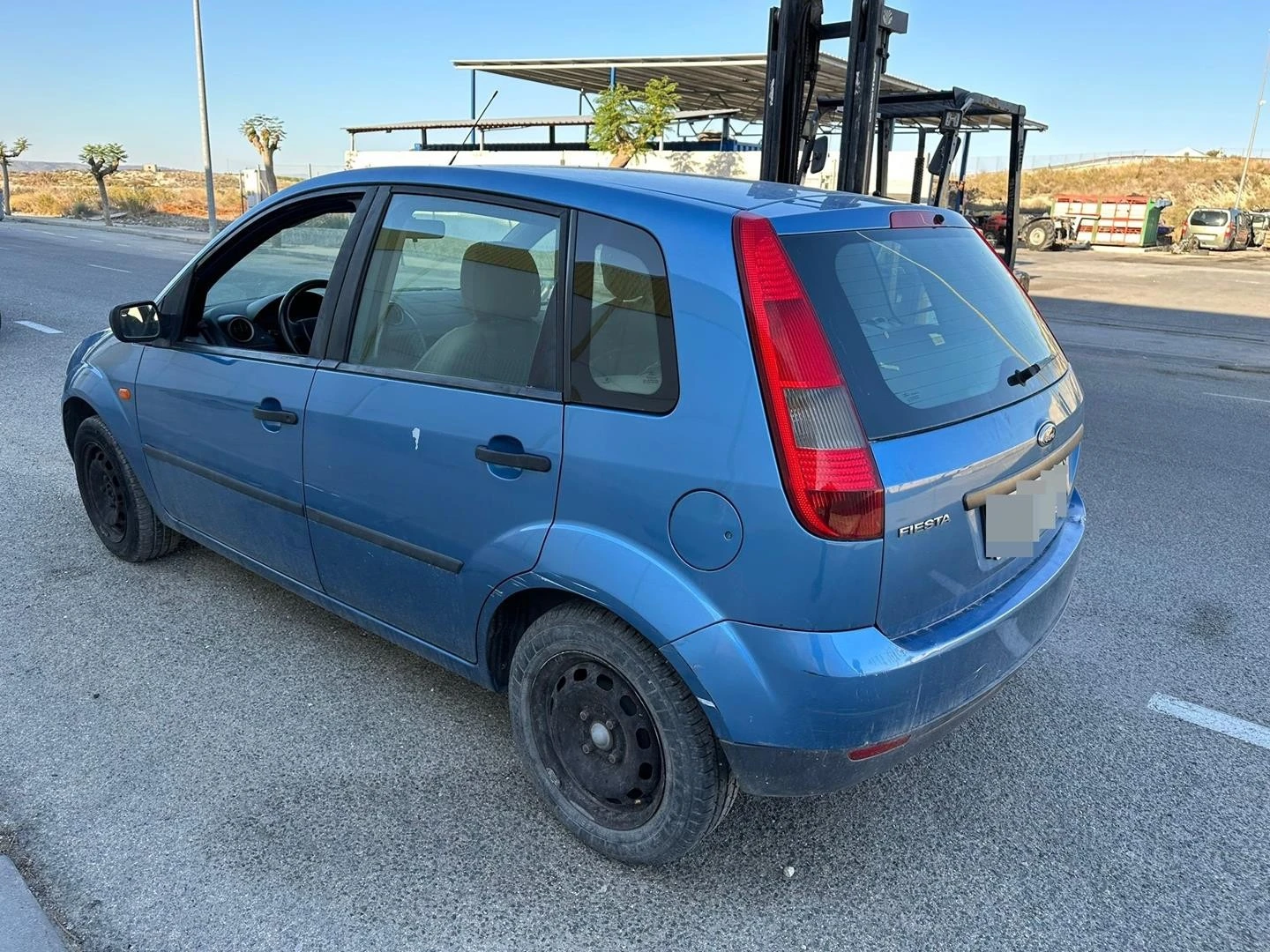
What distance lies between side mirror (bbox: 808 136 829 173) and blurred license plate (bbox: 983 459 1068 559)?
5579mm

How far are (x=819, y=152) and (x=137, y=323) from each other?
5.81 m

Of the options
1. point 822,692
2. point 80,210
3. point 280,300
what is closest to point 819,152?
point 280,300

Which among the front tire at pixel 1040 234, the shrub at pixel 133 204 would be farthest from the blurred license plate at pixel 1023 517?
the shrub at pixel 133 204

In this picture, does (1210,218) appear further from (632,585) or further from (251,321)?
(632,585)

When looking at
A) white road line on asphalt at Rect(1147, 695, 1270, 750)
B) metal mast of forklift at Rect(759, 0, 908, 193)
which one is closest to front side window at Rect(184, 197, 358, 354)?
white road line on asphalt at Rect(1147, 695, 1270, 750)

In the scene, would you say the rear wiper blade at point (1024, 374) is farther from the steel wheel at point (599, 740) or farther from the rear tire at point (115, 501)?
the rear tire at point (115, 501)

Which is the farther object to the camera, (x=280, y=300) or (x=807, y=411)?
(x=280, y=300)

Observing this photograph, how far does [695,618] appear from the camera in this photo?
213cm

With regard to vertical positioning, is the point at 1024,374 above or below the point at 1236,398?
above

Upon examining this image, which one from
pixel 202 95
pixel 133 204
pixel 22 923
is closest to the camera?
pixel 22 923

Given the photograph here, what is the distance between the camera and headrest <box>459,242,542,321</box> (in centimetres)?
259

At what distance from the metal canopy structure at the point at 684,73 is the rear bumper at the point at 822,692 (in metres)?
22.7

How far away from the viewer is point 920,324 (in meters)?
2.44

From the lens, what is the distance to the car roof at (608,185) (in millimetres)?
2406
